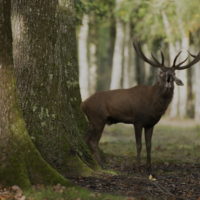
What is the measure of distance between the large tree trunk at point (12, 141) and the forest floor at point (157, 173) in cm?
83

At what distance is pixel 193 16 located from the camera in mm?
29188

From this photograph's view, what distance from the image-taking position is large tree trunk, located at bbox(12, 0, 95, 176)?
9.55m

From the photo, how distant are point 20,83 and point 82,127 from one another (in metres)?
3.28

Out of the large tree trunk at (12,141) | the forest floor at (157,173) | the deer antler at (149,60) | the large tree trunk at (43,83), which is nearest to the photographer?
the large tree trunk at (12,141)

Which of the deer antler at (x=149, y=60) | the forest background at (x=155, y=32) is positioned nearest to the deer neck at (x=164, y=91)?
the deer antler at (x=149, y=60)

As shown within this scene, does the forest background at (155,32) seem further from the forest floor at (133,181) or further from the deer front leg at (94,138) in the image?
the deer front leg at (94,138)

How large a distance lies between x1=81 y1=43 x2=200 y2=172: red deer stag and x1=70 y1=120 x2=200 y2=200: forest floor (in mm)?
679

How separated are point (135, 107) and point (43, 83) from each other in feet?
12.2

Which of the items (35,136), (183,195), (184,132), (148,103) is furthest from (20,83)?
(184,132)

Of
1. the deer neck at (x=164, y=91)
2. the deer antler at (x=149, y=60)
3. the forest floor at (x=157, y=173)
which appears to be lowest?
the forest floor at (x=157, y=173)

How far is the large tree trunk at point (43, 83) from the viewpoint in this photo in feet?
31.3

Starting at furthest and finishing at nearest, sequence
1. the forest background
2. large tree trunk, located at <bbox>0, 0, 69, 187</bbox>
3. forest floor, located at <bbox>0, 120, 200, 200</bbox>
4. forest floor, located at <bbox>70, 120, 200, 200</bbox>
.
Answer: the forest background < forest floor, located at <bbox>70, 120, 200, 200</bbox> < large tree trunk, located at <bbox>0, 0, 69, 187</bbox> < forest floor, located at <bbox>0, 120, 200, 200</bbox>

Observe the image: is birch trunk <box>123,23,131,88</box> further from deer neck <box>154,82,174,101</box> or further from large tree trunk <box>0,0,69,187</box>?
large tree trunk <box>0,0,69,187</box>

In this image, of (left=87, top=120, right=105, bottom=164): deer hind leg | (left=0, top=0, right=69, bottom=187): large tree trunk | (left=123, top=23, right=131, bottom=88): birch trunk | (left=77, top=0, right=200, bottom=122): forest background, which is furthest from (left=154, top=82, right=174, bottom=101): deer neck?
(left=123, top=23, right=131, bottom=88): birch trunk
